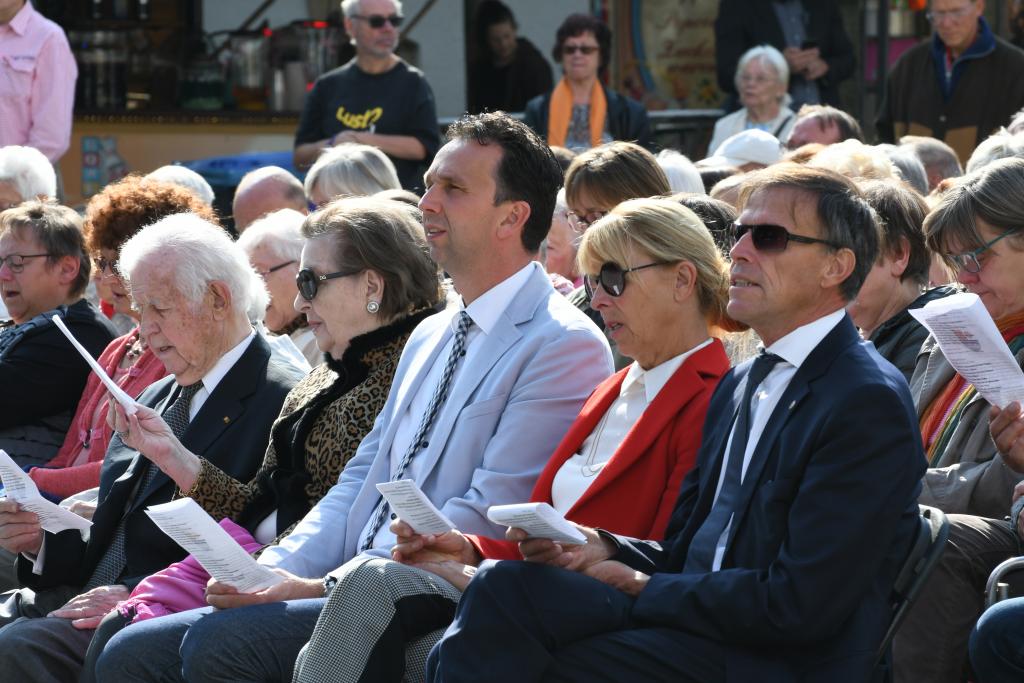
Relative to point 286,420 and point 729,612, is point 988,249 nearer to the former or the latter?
point 729,612

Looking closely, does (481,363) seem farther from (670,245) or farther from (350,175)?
(350,175)

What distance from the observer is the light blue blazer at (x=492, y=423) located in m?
4.38

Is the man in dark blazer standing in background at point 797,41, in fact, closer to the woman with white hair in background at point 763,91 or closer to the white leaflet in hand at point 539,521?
the woman with white hair in background at point 763,91

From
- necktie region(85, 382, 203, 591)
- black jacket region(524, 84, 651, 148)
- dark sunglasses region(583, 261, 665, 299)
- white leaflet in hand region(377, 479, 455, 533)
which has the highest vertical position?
black jacket region(524, 84, 651, 148)

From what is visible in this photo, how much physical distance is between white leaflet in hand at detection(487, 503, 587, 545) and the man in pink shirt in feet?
22.4

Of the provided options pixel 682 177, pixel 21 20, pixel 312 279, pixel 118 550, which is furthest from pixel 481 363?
pixel 21 20

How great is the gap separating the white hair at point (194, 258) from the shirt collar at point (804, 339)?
7.56ft

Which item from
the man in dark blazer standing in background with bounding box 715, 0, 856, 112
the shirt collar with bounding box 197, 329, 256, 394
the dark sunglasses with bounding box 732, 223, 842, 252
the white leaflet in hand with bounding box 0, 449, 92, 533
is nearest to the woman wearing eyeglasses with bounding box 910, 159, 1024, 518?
the dark sunglasses with bounding box 732, 223, 842, 252

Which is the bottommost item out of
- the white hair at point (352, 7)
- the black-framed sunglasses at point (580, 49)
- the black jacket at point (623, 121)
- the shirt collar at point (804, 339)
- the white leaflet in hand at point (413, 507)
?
the white leaflet in hand at point (413, 507)

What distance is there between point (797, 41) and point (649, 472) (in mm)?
6944

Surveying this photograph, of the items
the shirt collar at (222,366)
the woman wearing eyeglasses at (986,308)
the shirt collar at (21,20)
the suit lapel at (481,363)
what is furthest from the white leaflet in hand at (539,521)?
the shirt collar at (21,20)

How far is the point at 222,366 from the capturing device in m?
5.30

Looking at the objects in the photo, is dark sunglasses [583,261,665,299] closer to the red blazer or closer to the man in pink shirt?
the red blazer

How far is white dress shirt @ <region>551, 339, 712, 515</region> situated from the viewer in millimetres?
4227
